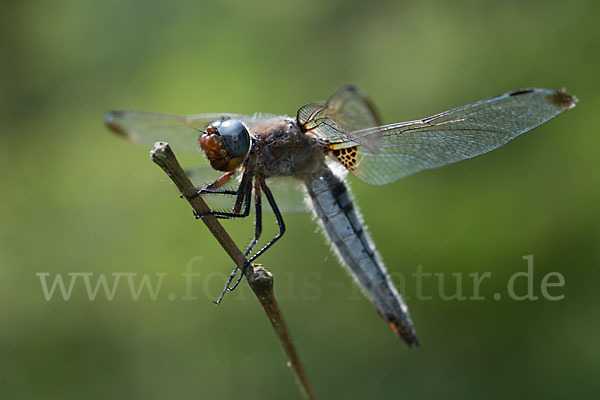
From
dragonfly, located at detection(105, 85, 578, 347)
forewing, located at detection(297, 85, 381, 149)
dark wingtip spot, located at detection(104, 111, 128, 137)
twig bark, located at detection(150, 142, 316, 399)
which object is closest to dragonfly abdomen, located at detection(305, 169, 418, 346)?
dragonfly, located at detection(105, 85, 578, 347)

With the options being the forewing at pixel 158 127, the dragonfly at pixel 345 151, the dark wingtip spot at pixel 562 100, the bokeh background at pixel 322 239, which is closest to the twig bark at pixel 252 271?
the dragonfly at pixel 345 151

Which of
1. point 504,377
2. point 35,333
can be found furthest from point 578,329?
point 35,333

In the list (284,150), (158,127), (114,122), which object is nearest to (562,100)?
(284,150)

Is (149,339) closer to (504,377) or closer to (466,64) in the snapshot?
(504,377)

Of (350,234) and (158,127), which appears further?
(158,127)

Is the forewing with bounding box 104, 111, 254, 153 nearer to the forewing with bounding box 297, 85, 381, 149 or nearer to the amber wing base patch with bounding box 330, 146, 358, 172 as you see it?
the forewing with bounding box 297, 85, 381, 149

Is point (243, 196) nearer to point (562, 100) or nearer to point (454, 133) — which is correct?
point (454, 133)
